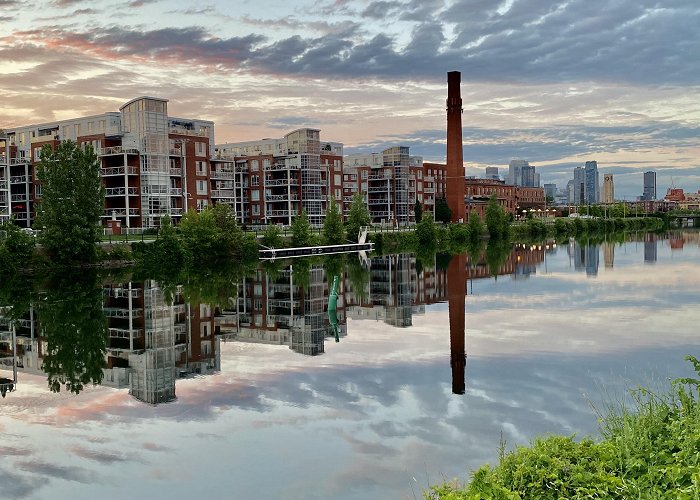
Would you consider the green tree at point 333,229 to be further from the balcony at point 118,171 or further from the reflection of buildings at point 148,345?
the reflection of buildings at point 148,345

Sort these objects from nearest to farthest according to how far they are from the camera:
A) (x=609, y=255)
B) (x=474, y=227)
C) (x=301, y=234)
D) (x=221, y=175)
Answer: (x=609, y=255)
(x=301, y=234)
(x=221, y=175)
(x=474, y=227)

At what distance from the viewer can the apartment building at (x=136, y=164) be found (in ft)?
228

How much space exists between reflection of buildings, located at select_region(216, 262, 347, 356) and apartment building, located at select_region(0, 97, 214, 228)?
1114 inches

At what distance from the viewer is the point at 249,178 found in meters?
93.9

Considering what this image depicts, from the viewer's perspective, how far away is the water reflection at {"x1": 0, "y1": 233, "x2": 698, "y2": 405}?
68.2ft

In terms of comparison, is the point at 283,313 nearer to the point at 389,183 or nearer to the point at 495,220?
the point at 495,220

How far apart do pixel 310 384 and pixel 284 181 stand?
73.8 meters

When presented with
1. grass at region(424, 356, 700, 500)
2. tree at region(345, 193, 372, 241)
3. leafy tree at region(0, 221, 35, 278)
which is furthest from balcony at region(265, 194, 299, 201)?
grass at region(424, 356, 700, 500)

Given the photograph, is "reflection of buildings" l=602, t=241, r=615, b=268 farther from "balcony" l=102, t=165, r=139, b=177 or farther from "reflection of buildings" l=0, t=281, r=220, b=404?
"balcony" l=102, t=165, r=139, b=177

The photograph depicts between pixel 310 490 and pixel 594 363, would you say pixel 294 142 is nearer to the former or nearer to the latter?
pixel 594 363

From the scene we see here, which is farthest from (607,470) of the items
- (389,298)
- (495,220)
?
(495,220)

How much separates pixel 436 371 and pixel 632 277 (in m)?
28.7

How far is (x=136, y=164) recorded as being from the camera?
70125 millimetres

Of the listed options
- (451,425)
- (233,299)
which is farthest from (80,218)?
(451,425)
